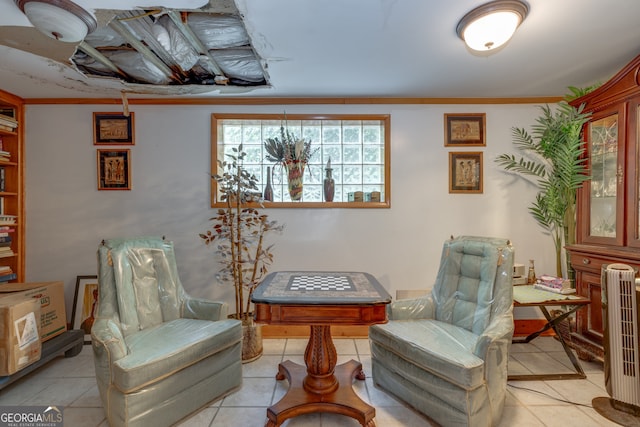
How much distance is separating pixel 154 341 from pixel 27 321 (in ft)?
3.61

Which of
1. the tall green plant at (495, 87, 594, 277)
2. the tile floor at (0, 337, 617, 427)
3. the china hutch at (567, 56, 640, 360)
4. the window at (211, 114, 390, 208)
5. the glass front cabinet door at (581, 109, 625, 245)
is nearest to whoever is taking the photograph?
the tile floor at (0, 337, 617, 427)

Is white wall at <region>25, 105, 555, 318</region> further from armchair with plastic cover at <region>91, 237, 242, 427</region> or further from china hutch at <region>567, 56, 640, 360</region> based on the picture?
armchair with plastic cover at <region>91, 237, 242, 427</region>

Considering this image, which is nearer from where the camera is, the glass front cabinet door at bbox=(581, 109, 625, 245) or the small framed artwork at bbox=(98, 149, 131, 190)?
the glass front cabinet door at bbox=(581, 109, 625, 245)

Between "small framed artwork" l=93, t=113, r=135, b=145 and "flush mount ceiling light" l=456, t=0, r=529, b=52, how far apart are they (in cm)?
317

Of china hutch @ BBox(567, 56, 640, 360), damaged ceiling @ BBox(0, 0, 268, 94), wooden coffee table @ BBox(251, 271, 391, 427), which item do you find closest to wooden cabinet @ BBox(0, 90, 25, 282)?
damaged ceiling @ BBox(0, 0, 268, 94)

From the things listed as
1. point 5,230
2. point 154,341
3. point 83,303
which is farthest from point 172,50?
point 83,303

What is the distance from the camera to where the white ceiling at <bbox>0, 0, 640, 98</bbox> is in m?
1.74

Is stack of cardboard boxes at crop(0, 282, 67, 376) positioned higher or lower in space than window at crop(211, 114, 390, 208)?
lower

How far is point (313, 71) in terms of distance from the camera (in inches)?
99.3

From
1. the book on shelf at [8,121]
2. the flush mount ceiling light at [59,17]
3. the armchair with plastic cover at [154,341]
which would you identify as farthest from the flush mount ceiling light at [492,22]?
the book on shelf at [8,121]

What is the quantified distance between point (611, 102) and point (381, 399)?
2.88m

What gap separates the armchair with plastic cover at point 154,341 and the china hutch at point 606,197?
9.30 ft

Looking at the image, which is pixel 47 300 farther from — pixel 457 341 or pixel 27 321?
pixel 457 341

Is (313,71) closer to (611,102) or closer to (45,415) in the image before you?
(611,102)
